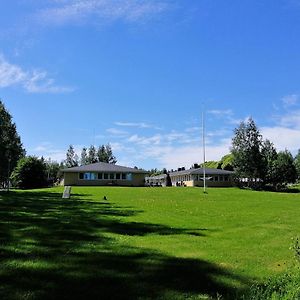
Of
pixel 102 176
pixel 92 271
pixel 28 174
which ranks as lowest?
pixel 92 271

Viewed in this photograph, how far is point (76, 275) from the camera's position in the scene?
307 inches

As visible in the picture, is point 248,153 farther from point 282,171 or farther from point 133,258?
point 133,258

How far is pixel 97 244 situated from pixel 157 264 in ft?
7.28

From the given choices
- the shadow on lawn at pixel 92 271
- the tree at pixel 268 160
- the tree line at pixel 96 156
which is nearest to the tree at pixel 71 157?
the tree line at pixel 96 156

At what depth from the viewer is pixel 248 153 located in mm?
83938

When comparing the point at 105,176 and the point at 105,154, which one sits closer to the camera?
the point at 105,176

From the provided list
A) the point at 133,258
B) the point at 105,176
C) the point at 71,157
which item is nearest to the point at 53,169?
the point at 71,157

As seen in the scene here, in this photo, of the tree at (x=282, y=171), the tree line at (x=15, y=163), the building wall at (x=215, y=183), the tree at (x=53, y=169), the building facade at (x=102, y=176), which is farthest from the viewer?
the tree at (x=53, y=169)

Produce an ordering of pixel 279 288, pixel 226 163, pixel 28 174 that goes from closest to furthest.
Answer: pixel 279 288
pixel 28 174
pixel 226 163

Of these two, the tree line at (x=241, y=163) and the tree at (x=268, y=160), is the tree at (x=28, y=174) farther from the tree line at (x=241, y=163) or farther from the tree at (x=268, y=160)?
the tree at (x=268, y=160)

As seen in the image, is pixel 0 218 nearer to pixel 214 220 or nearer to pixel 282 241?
pixel 214 220

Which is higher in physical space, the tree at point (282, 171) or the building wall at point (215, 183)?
the tree at point (282, 171)

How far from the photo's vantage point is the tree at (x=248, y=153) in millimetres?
83312

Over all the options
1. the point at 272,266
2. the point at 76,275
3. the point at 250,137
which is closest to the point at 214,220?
the point at 272,266
